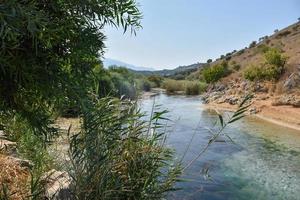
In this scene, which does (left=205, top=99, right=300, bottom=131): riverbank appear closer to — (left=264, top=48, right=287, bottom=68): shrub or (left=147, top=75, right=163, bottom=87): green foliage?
(left=264, top=48, right=287, bottom=68): shrub

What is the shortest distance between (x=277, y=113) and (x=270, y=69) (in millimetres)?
9699

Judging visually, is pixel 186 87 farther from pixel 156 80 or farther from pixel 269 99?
pixel 269 99

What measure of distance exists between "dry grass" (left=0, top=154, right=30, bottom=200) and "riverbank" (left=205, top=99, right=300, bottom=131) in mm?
16717

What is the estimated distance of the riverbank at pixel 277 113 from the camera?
2089cm

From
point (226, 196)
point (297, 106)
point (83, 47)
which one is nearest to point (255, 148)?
point (226, 196)

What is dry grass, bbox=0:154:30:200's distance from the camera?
446 centimetres

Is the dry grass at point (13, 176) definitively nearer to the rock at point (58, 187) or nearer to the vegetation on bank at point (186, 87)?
the rock at point (58, 187)

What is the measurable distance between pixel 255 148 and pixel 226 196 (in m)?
6.51

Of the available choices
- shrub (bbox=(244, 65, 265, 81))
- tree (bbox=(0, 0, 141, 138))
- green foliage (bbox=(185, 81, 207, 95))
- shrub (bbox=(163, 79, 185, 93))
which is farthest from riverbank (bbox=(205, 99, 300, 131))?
shrub (bbox=(163, 79, 185, 93))

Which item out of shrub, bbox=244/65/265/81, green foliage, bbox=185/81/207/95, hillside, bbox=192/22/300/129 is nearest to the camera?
hillside, bbox=192/22/300/129

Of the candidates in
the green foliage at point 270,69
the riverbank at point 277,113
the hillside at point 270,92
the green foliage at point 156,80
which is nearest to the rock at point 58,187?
the riverbank at point 277,113

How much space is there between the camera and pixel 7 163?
5273mm

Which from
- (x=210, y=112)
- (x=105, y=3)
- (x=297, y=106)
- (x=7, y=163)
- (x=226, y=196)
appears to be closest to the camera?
(x=105, y=3)

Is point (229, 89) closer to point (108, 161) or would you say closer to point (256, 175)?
point (256, 175)
